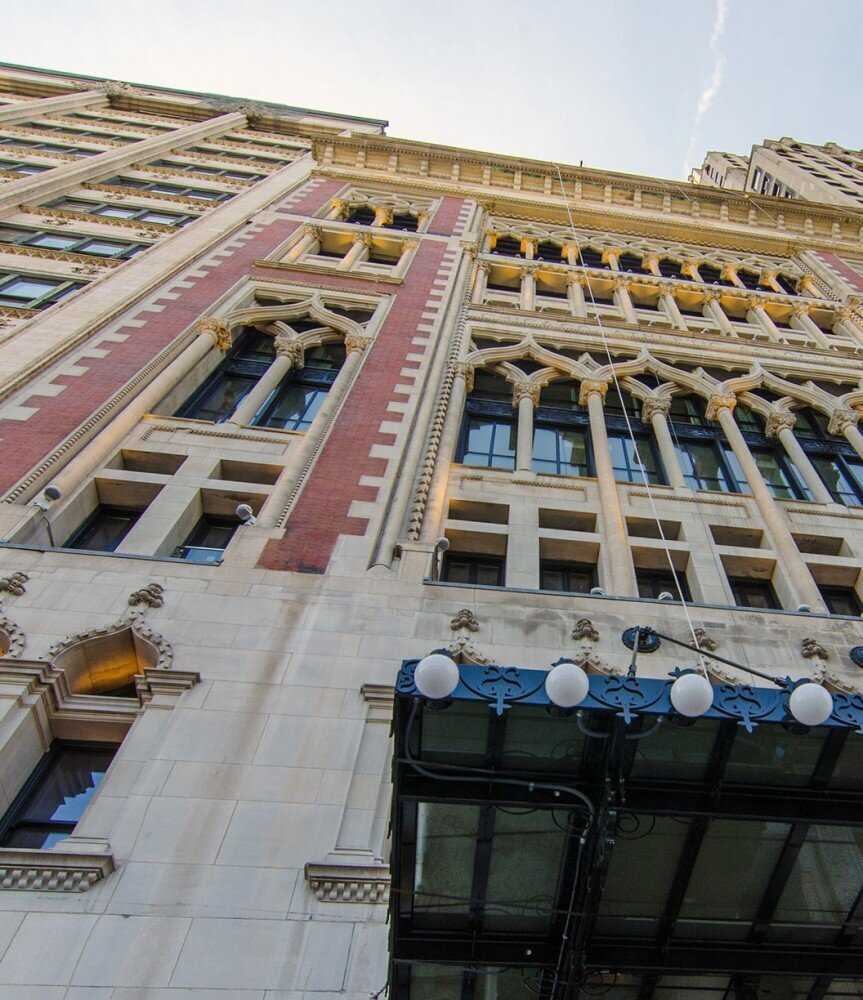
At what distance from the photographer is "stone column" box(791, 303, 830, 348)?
26.3m

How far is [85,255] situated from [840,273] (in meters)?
30.9

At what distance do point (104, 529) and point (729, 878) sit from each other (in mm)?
12240

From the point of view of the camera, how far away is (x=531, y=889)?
7043 mm

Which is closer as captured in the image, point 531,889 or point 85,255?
point 531,889

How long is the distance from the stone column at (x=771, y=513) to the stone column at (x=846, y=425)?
267cm

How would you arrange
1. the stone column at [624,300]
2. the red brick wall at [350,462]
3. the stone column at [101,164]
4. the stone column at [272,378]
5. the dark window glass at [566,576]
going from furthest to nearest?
the stone column at [101,164] < the stone column at [624,300] < the stone column at [272,378] < the dark window glass at [566,576] < the red brick wall at [350,462]

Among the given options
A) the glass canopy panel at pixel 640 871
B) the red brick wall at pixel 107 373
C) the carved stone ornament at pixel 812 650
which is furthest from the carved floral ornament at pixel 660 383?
the glass canopy panel at pixel 640 871

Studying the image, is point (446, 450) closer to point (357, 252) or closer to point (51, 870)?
point (51, 870)

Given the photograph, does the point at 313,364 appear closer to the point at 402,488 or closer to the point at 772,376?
the point at 402,488

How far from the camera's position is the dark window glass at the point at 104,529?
1416 centimetres

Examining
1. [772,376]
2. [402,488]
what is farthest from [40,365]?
[772,376]

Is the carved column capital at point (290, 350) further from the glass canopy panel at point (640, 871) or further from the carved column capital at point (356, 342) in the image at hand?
the glass canopy panel at point (640, 871)

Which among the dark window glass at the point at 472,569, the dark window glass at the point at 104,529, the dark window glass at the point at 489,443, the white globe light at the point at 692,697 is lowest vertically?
the white globe light at the point at 692,697

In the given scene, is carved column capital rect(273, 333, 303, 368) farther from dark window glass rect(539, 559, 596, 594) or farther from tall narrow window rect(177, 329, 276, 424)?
dark window glass rect(539, 559, 596, 594)
